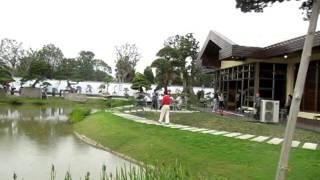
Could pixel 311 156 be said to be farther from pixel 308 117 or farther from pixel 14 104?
pixel 14 104

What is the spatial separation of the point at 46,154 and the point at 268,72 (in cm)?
1243

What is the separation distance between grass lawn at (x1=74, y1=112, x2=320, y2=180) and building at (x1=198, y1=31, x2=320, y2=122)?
5.80m

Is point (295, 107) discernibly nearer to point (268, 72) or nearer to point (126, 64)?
point (268, 72)

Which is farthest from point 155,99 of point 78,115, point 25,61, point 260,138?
point 25,61

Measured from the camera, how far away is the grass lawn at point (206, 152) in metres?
9.26

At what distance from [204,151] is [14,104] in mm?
30238

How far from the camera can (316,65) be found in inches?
710

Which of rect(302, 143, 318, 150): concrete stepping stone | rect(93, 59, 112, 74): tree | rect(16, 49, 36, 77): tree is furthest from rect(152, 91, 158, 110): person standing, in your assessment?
rect(93, 59, 112, 74): tree

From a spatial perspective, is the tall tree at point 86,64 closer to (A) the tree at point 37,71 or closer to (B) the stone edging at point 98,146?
(A) the tree at point 37,71

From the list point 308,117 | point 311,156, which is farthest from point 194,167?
point 308,117

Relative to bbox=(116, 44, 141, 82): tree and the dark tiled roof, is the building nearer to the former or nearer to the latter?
the dark tiled roof

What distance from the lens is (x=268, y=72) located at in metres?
22.1

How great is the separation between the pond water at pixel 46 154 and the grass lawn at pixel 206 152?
2.79ft

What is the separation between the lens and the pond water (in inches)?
434
